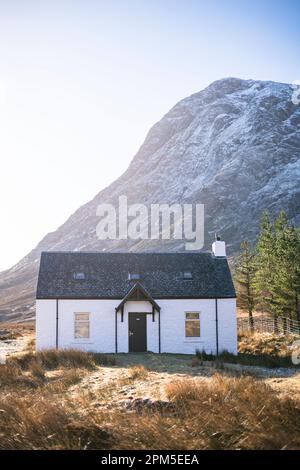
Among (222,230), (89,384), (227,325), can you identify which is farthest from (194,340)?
(222,230)

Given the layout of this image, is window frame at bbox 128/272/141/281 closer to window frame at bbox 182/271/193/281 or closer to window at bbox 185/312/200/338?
window frame at bbox 182/271/193/281

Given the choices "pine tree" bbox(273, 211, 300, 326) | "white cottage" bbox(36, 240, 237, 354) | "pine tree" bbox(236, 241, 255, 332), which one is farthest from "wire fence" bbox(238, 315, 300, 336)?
"white cottage" bbox(36, 240, 237, 354)

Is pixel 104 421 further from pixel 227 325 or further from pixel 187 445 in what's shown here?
pixel 227 325

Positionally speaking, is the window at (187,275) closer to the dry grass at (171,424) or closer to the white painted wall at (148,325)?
the white painted wall at (148,325)

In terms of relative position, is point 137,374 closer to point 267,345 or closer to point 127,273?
point 127,273

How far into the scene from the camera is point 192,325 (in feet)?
97.3

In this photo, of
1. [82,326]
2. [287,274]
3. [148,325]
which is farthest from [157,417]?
[287,274]

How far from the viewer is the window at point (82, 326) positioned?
95.5 feet

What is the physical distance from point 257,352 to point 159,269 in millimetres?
8271

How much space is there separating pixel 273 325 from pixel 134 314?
18481 millimetres

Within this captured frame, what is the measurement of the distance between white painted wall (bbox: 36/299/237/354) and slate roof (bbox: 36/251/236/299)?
51 centimetres

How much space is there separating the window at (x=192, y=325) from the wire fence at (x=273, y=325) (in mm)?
9517

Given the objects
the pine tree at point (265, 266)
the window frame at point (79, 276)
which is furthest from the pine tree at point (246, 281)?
the window frame at point (79, 276)

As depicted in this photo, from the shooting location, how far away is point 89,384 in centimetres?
1491
